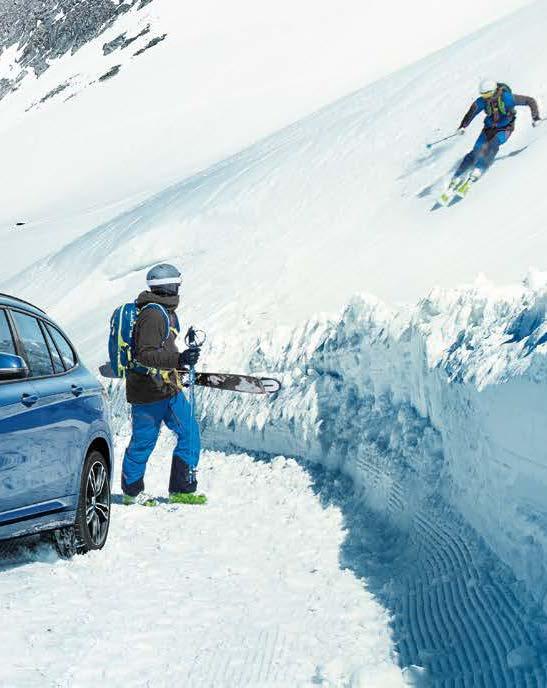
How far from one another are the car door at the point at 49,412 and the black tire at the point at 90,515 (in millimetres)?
227

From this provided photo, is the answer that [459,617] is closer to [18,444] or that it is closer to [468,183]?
[18,444]

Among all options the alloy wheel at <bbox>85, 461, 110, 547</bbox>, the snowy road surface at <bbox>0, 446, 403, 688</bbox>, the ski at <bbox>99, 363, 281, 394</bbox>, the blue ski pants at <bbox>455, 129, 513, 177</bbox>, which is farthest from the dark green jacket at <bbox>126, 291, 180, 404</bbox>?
the blue ski pants at <bbox>455, 129, 513, 177</bbox>

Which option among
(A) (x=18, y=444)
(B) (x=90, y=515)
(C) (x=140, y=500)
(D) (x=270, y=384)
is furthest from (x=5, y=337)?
(D) (x=270, y=384)

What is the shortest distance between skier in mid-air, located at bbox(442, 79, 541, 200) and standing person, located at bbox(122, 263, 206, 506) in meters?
6.94

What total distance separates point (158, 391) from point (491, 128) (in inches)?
314

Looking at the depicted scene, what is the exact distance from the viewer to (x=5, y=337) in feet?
16.2

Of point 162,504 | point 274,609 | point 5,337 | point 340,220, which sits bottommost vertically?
point 340,220

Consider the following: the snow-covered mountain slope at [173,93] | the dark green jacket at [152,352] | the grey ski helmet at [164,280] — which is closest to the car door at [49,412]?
the dark green jacket at [152,352]

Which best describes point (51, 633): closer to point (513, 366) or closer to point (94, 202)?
point (513, 366)

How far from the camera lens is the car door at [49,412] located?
484 cm

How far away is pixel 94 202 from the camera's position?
130ft

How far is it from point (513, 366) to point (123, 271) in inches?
543

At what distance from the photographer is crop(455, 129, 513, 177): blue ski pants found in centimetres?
1333

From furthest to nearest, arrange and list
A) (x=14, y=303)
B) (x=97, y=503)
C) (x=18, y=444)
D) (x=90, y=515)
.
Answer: (x=97, y=503)
(x=90, y=515)
(x=14, y=303)
(x=18, y=444)
